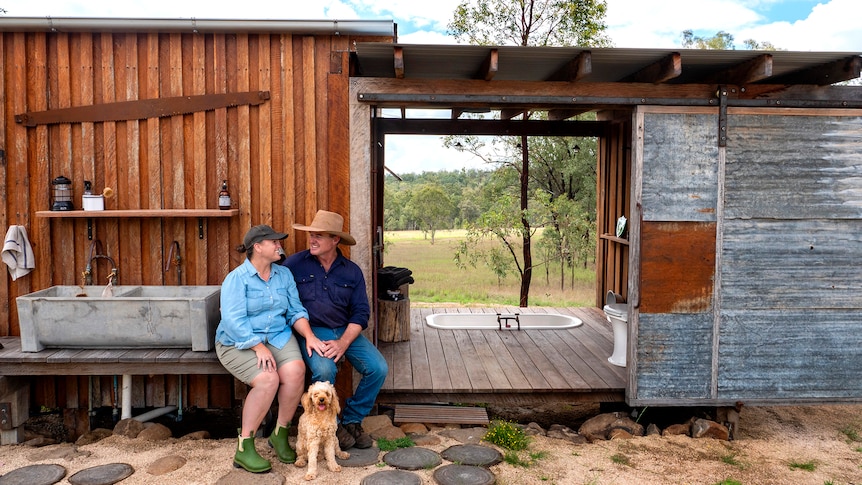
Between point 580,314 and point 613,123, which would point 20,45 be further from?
point 580,314

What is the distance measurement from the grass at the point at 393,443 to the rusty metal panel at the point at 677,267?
1998mm

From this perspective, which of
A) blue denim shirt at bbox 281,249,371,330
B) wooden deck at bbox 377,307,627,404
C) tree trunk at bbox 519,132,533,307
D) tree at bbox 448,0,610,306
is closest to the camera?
blue denim shirt at bbox 281,249,371,330

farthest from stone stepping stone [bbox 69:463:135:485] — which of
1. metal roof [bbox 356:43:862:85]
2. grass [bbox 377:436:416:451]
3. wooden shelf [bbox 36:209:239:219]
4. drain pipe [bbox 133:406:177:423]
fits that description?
metal roof [bbox 356:43:862:85]

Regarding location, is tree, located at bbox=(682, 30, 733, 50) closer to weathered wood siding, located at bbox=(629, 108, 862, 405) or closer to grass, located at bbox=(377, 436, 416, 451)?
weathered wood siding, located at bbox=(629, 108, 862, 405)

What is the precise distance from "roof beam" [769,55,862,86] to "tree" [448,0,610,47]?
7964 millimetres

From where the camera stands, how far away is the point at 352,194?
4871 millimetres

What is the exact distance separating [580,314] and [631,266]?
141 inches

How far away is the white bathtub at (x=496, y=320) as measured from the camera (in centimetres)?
767

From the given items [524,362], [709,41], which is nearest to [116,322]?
[524,362]

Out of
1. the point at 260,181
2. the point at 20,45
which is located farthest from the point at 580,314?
the point at 20,45

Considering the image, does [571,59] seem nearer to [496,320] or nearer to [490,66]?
[490,66]

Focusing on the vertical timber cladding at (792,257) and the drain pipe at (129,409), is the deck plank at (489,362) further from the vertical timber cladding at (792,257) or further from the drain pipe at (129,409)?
the drain pipe at (129,409)

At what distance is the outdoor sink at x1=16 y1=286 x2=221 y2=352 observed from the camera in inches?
174

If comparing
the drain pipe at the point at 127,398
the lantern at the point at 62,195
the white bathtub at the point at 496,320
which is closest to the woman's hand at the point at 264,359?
the drain pipe at the point at 127,398
